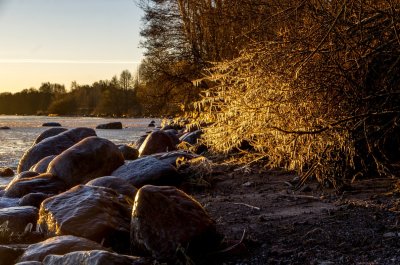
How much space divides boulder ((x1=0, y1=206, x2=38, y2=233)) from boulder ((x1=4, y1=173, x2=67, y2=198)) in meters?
1.59

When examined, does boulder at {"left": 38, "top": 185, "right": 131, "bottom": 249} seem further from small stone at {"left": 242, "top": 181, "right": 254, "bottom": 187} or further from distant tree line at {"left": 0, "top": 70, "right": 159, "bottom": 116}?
distant tree line at {"left": 0, "top": 70, "right": 159, "bottom": 116}

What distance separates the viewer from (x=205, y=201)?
6.47m

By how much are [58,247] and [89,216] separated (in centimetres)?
72

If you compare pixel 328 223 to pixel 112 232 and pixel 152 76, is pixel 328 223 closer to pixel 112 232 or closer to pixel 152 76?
pixel 112 232

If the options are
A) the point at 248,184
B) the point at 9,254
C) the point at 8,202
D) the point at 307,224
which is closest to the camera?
the point at 9,254

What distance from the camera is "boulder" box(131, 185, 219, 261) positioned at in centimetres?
416

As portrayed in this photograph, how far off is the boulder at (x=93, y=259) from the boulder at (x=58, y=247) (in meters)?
0.24

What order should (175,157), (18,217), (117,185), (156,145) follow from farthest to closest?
(156,145)
(175,157)
(117,185)
(18,217)

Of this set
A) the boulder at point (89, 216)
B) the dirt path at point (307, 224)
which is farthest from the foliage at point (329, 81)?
the boulder at point (89, 216)

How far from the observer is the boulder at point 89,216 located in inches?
189

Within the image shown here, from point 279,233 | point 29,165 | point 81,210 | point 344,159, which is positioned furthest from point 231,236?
point 29,165

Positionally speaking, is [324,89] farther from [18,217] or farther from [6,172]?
[6,172]

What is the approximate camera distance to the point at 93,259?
3.68 m

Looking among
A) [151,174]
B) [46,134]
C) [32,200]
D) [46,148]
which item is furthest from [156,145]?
[32,200]
